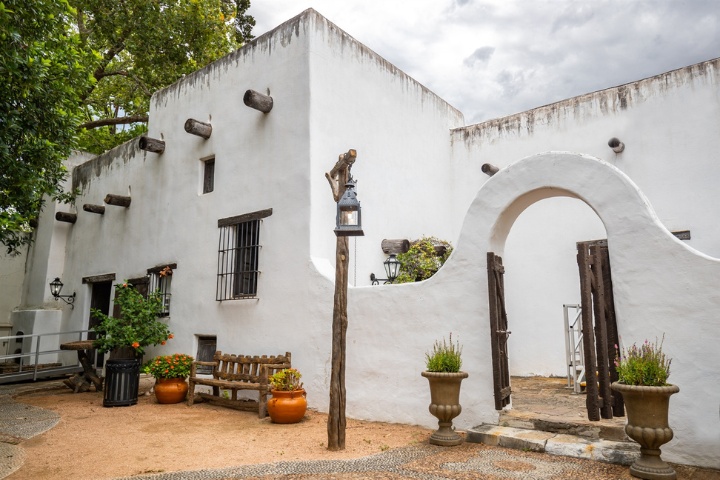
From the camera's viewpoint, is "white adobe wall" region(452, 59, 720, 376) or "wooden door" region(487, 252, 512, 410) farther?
"white adobe wall" region(452, 59, 720, 376)

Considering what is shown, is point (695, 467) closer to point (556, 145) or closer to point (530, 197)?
point (530, 197)

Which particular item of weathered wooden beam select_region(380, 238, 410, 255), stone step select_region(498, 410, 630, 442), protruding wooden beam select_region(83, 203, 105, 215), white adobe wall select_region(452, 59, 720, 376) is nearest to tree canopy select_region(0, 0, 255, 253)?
protruding wooden beam select_region(83, 203, 105, 215)

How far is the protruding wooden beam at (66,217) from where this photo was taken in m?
13.5

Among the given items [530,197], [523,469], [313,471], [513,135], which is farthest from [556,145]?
[313,471]

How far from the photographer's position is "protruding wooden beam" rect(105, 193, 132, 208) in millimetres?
11422

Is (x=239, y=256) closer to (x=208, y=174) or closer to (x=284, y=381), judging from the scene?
(x=208, y=174)

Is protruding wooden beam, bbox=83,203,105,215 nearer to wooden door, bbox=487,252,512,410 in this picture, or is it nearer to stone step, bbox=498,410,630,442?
wooden door, bbox=487,252,512,410

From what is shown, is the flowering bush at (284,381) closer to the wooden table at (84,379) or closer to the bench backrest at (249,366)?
the bench backrest at (249,366)

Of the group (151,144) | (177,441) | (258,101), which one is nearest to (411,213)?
(258,101)

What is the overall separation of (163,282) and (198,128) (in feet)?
10.7

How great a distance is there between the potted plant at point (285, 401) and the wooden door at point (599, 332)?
3530mm

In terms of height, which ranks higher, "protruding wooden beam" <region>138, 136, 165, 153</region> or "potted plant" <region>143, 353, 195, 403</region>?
"protruding wooden beam" <region>138, 136, 165, 153</region>

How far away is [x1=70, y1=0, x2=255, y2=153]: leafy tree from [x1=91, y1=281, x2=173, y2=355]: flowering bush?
5835 millimetres

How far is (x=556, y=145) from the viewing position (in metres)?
9.51
